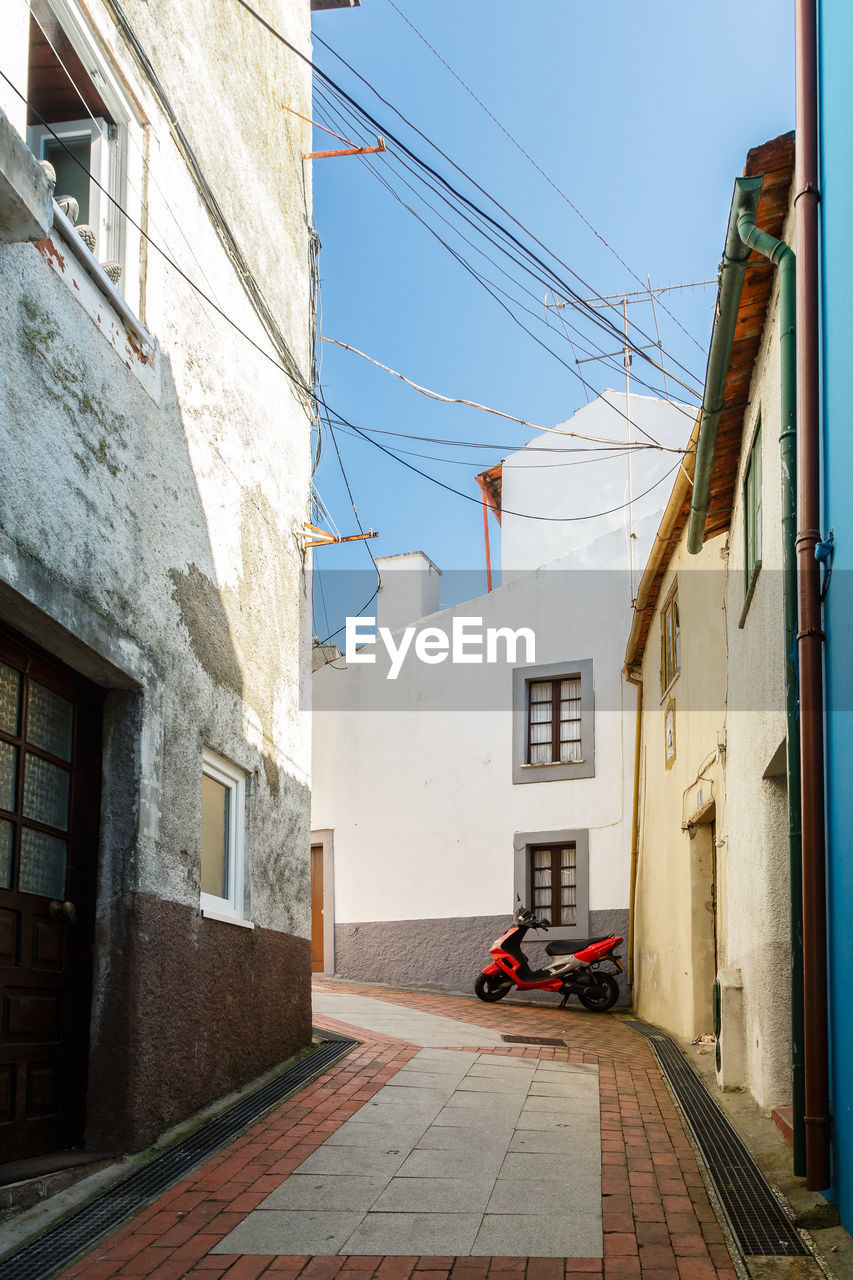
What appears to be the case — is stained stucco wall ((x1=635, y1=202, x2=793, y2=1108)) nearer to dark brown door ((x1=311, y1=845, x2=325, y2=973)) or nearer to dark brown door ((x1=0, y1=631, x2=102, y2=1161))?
dark brown door ((x1=0, y1=631, x2=102, y2=1161))

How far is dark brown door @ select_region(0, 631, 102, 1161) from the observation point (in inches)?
217

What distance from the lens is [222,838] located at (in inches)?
316

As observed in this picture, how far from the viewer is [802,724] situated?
5.54 meters

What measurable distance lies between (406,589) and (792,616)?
1518 centimetres

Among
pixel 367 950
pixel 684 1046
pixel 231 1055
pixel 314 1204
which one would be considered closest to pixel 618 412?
pixel 367 950

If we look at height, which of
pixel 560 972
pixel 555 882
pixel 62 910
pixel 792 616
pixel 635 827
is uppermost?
pixel 792 616

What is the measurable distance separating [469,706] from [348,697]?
2087mm

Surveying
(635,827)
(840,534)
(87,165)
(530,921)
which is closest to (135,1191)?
(840,534)

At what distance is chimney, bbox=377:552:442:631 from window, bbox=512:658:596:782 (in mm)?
3397

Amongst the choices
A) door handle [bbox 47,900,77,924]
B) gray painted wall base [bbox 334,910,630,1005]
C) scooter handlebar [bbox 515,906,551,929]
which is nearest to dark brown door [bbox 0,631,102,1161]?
door handle [bbox 47,900,77,924]

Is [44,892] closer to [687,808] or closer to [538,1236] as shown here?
[538,1236]

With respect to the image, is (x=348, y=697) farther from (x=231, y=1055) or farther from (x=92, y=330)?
(x=92, y=330)

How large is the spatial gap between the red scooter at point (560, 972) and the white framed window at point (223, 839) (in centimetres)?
712

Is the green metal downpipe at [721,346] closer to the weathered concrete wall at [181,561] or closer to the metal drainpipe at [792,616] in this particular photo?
the metal drainpipe at [792,616]
